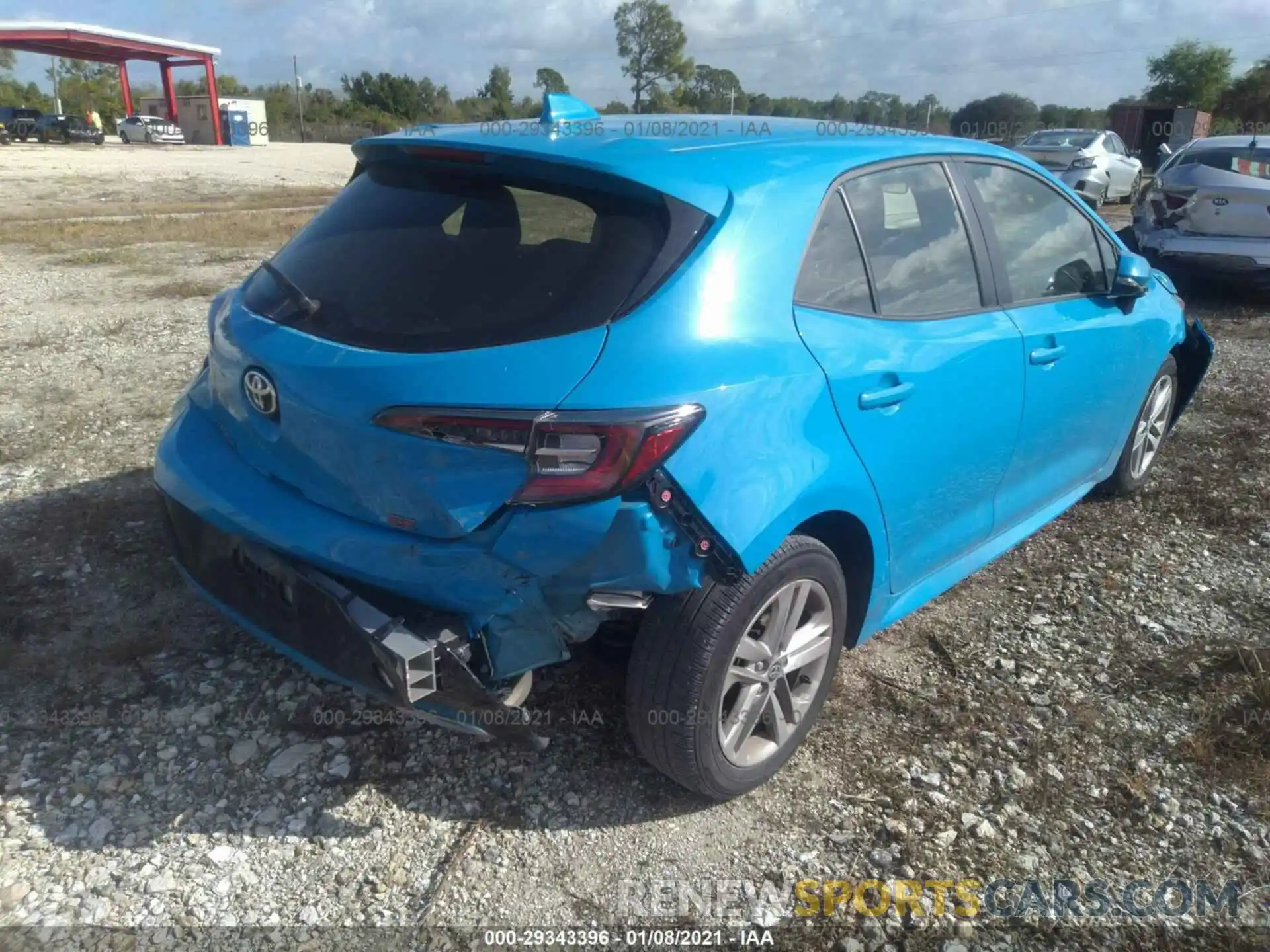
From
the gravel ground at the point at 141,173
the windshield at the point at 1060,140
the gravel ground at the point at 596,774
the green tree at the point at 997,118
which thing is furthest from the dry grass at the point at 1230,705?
the green tree at the point at 997,118

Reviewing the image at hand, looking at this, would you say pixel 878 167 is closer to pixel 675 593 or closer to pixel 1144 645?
pixel 675 593

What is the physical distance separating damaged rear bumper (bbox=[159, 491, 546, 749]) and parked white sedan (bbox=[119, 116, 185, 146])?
56.2 metres

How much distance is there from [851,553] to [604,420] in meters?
1.08

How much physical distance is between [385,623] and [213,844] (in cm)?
86

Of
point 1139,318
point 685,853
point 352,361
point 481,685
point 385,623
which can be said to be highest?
point 352,361

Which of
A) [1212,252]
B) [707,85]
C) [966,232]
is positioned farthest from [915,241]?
[707,85]

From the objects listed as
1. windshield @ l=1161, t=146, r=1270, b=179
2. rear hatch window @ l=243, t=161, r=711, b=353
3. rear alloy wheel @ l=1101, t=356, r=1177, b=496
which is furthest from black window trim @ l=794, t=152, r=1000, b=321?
windshield @ l=1161, t=146, r=1270, b=179

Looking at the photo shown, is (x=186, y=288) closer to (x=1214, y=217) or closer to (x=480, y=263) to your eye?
(x=480, y=263)

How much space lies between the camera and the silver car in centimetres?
1596

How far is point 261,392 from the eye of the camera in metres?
2.44

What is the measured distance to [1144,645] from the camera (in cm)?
349

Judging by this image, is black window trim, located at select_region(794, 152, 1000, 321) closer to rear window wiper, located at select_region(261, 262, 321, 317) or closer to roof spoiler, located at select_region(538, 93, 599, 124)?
roof spoiler, located at select_region(538, 93, 599, 124)

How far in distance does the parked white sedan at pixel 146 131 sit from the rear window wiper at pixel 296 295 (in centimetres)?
5576

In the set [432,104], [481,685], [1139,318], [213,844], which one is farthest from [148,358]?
[432,104]
